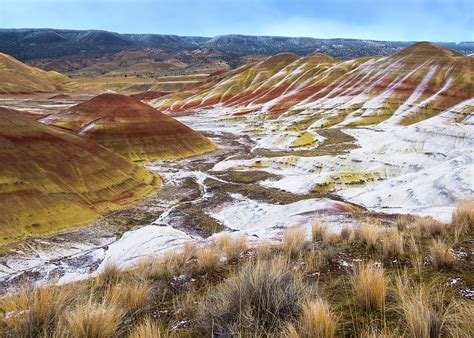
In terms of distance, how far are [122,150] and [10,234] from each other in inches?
915

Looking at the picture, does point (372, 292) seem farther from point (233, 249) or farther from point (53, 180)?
point (53, 180)

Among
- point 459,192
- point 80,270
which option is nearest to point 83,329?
point 80,270

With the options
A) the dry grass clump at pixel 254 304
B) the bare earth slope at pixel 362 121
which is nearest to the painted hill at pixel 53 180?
the bare earth slope at pixel 362 121

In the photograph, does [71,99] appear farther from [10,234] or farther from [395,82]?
[10,234]

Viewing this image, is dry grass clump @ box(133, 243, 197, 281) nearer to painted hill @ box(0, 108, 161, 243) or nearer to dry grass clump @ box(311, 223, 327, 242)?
dry grass clump @ box(311, 223, 327, 242)

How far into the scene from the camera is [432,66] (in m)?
76.8

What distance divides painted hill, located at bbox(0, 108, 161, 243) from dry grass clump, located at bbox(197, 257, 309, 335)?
58.9 feet

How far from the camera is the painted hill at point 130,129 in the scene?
42.0 m

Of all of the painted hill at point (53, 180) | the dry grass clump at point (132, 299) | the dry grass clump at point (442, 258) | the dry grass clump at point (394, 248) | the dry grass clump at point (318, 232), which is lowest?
the painted hill at point (53, 180)

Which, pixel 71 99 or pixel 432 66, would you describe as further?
pixel 71 99

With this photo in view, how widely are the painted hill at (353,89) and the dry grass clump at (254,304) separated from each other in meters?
60.6

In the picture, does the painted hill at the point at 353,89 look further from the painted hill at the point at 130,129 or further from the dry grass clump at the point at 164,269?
the dry grass clump at the point at 164,269

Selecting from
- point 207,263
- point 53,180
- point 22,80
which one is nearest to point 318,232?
point 207,263

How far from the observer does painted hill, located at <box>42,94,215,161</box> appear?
138 feet
